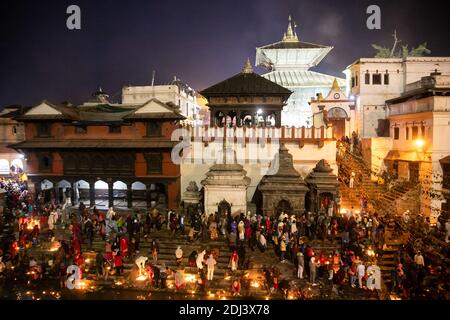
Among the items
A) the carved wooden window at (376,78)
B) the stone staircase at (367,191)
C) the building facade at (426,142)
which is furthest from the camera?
the carved wooden window at (376,78)

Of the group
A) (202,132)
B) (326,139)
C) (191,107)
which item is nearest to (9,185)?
(202,132)

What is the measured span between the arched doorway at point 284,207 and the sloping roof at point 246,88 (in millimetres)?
8624

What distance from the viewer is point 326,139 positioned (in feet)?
85.7

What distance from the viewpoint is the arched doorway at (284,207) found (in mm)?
22578

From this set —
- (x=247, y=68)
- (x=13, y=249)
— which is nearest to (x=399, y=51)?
(x=247, y=68)

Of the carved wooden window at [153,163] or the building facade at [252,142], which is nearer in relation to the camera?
the building facade at [252,142]

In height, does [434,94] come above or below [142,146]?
above

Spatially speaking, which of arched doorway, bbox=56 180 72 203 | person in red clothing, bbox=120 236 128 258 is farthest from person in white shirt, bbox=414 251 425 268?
arched doorway, bbox=56 180 72 203

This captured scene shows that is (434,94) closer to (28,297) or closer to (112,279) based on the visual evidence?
(112,279)

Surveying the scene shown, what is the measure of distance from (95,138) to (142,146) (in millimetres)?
4562

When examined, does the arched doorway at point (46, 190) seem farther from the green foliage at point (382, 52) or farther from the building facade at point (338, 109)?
the green foliage at point (382, 52)

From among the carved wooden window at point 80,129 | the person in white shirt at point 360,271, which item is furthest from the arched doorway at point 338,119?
the carved wooden window at point 80,129

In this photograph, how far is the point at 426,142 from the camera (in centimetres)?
2716

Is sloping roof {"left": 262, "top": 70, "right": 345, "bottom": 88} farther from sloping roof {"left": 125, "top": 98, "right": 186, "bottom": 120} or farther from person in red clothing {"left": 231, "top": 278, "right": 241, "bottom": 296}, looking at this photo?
person in red clothing {"left": 231, "top": 278, "right": 241, "bottom": 296}
